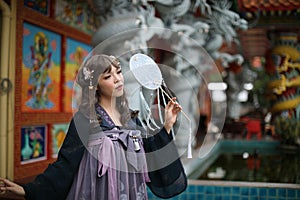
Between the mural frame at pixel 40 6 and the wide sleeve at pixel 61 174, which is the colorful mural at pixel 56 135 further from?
the wide sleeve at pixel 61 174

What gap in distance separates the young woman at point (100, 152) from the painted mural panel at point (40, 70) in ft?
11.4

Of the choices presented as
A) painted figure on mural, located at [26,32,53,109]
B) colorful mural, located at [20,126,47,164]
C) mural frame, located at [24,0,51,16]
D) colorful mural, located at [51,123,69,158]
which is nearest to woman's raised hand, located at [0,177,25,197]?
colorful mural, located at [20,126,47,164]

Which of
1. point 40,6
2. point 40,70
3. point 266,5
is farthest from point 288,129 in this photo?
point 40,6

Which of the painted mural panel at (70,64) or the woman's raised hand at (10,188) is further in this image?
→ the painted mural panel at (70,64)

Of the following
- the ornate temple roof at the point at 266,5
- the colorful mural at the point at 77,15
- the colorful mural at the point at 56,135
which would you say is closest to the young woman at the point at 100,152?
the colorful mural at the point at 56,135

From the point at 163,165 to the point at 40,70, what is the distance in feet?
13.4

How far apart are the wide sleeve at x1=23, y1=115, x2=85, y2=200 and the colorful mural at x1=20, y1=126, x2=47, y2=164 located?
3377 mm

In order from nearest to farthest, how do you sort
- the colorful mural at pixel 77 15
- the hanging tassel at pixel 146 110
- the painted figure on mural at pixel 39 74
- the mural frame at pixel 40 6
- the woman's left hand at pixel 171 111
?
the woman's left hand at pixel 171 111 → the hanging tassel at pixel 146 110 → the mural frame at pixel 40 6 → the painted figure on mural at pixel 39 74 → the colorful mural at pixel 77 15

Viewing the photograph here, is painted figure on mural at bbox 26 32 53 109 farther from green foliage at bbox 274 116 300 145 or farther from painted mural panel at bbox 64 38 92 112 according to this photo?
green foliage at bbox 274 116 300 145

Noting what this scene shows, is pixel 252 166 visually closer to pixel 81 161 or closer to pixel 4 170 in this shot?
pixel 4 170

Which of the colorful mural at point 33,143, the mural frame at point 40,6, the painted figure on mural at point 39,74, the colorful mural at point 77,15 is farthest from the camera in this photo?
the colorful mural at point 77,15

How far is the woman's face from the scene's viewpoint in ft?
6.25

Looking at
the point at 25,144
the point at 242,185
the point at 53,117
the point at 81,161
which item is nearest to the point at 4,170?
the point at 25,144

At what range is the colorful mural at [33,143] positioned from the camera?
5184mm
